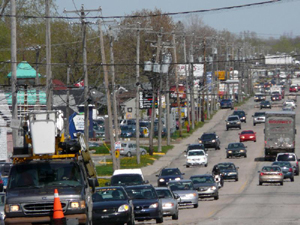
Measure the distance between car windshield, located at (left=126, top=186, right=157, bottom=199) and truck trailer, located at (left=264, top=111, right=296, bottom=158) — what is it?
104ft

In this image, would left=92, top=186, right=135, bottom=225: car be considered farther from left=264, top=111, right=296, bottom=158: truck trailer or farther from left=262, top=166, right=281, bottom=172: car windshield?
left=264, top=111, right=296, bottom=158: truck trailer

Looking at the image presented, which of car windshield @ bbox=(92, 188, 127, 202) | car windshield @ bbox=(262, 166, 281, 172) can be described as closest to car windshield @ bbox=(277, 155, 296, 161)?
car windshield @ bbox=(262, 166, 281, 172)

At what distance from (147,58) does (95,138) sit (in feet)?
69.7

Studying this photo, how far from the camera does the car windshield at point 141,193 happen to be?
24.4 metres

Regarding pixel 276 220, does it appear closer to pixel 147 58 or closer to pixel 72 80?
pixel 72 80

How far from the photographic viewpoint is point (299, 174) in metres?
51.1

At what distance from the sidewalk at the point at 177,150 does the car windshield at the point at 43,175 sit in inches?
1335

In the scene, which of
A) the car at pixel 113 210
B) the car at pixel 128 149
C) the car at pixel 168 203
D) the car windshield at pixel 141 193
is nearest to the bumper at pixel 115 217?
the car at pixel 113 210

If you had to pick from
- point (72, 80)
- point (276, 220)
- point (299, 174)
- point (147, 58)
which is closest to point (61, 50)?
point (72, 80)

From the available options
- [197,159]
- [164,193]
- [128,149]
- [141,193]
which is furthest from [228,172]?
[141,193]

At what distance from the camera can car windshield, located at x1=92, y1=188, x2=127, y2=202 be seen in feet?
72.6

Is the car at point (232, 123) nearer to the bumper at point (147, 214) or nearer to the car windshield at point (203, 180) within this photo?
the car windshield at point (203, 180)

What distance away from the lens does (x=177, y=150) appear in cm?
6631

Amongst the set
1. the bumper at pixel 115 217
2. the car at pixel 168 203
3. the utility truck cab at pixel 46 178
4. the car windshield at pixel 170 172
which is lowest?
the car windshield at pixel 170 172
